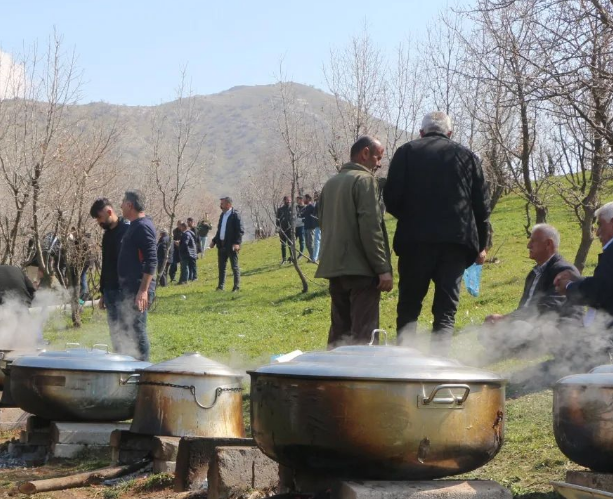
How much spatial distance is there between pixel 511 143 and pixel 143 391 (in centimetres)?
1391

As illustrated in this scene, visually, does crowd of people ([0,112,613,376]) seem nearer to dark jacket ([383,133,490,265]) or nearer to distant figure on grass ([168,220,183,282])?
dark jacket ([383,133,490,265])

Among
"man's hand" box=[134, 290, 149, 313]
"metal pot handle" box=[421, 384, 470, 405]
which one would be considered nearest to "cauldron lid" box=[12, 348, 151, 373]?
"man's hand" box=[134, 290, 149, 313]

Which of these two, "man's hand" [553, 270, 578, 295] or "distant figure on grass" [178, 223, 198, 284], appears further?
"distant figure on grass" [178, 223, 198, 284]

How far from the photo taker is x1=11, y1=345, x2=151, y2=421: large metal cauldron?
21.1 ft

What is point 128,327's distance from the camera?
8172mm

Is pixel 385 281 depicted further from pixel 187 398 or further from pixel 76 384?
pixel 76 384

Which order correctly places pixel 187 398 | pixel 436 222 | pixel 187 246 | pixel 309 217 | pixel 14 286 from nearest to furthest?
pixel 187 398 → pixel 436 222 → pixel 14 286 → pixel 309 217 → pixel 187 246

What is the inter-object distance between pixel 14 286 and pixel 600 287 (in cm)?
620

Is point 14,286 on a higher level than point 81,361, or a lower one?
higher

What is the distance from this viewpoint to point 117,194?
2712 centimetres

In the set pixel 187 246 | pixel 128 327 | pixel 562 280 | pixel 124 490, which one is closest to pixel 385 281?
pixel 562 280

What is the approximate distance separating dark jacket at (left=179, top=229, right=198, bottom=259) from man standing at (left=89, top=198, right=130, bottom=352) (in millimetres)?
17793

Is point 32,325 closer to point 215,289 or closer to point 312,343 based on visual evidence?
point 312,343

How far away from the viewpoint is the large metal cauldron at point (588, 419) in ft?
12.2
